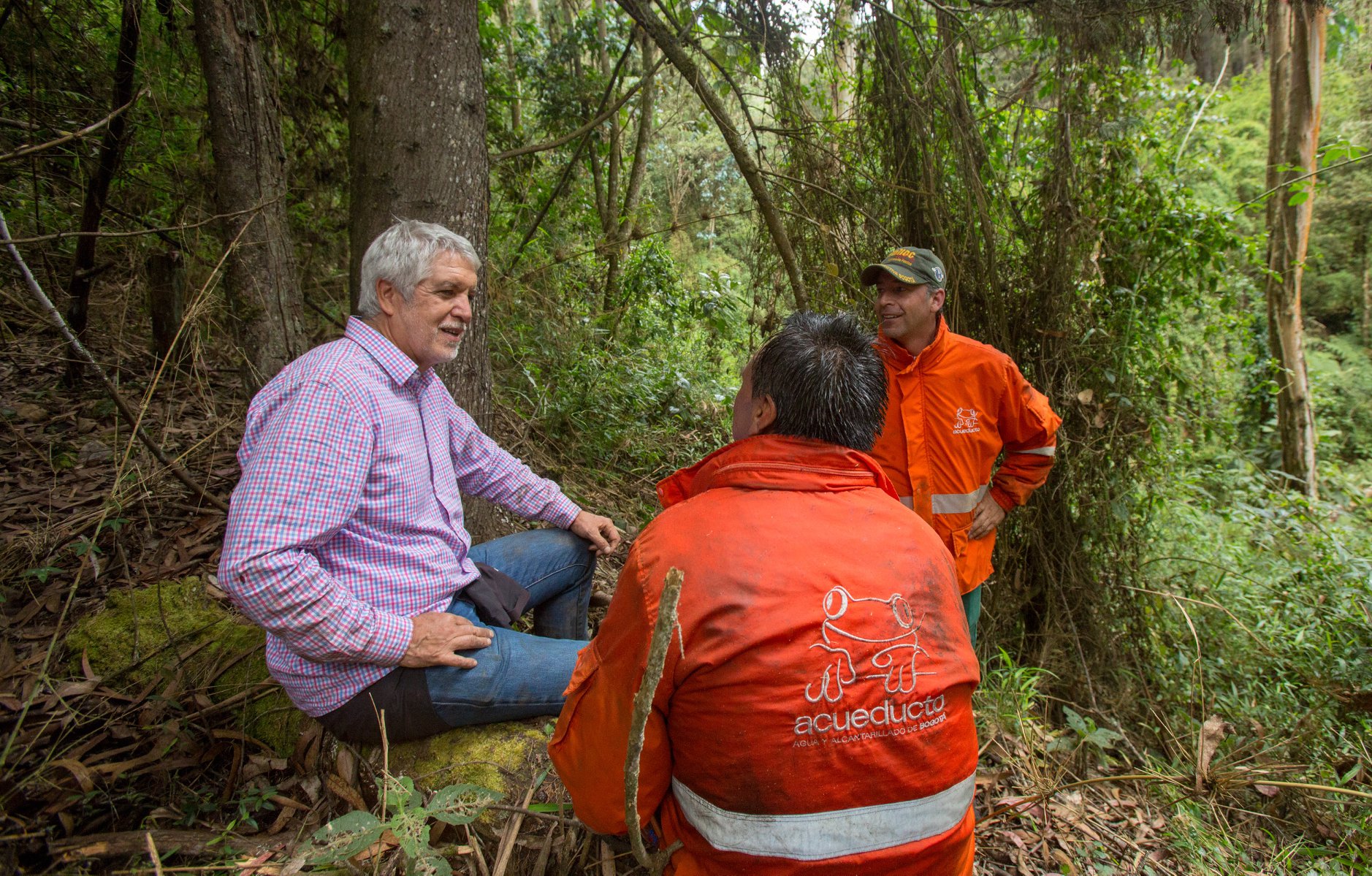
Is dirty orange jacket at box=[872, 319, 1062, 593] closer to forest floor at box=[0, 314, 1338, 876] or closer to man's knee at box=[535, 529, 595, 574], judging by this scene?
forest floor at box=[0, 314, 1338, 876]

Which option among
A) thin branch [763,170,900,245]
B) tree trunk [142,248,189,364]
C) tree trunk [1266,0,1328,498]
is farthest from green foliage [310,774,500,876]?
tree trunk [1266,0,1328,498]

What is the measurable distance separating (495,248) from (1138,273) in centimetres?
463

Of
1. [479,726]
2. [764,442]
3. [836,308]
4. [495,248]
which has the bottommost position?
[479,726]

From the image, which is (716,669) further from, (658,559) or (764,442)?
(764,442)

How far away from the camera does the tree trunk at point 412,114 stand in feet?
8.66

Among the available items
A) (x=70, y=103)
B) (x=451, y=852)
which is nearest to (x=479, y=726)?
→ (x=451, y=852)

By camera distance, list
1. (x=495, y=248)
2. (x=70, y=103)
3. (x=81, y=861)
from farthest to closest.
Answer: (x=495, y=248), (x=70, y=103), (x=81, y=861)

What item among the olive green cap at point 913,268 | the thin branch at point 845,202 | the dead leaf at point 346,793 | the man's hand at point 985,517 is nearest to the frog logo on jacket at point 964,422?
the man's hand at point 985,517

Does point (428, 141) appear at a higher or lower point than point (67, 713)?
higher

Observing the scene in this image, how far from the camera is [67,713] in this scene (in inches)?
91.3

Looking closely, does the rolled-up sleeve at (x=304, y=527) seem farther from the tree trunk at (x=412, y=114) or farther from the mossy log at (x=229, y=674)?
the tree trunk at (x=412, y=114)

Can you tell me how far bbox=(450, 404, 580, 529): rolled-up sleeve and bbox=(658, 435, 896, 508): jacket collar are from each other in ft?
3.47

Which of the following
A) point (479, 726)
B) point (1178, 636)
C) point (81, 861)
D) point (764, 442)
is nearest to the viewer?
point (764, 442)

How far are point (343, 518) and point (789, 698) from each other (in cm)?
118
